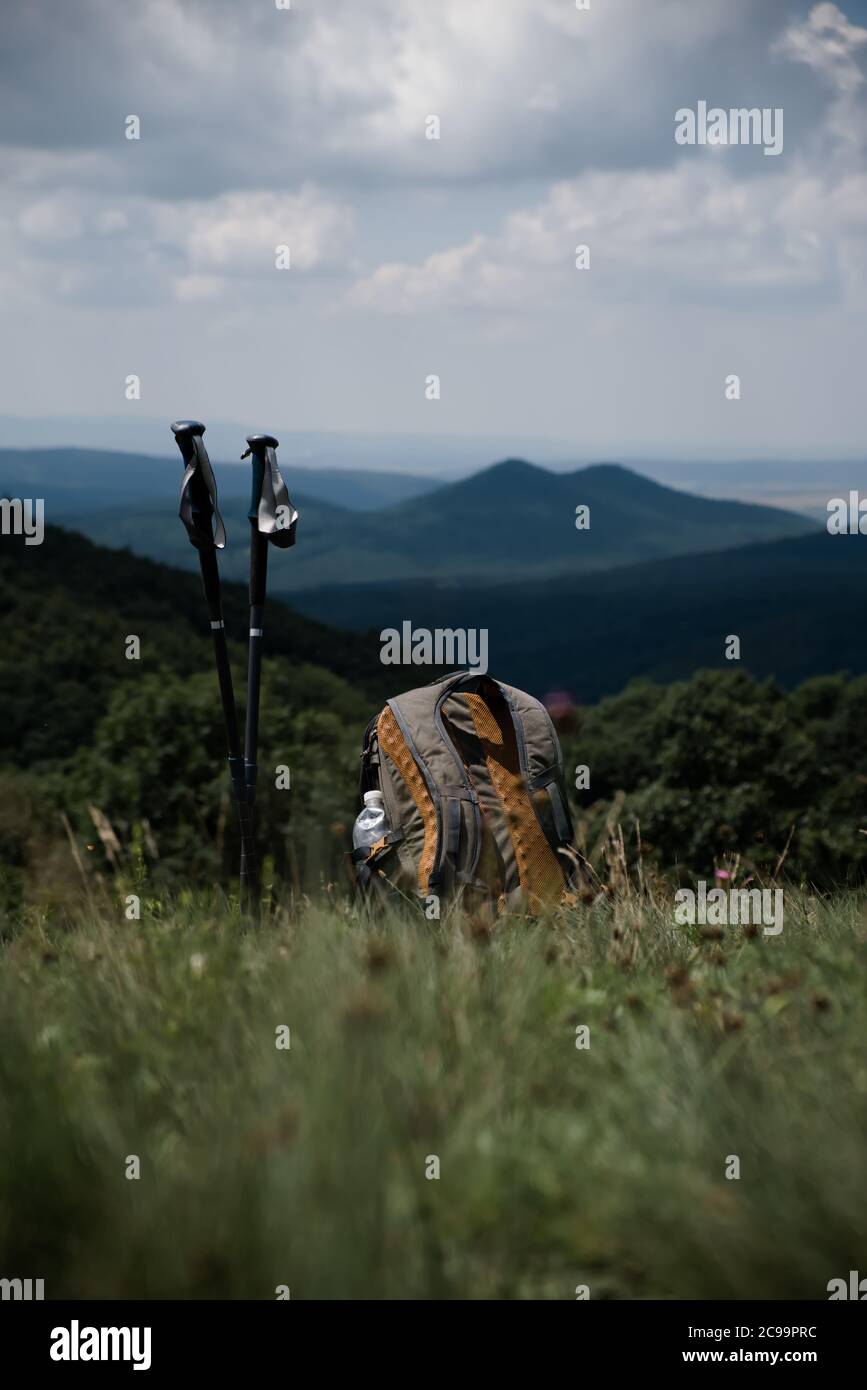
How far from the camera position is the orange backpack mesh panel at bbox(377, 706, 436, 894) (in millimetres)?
4668

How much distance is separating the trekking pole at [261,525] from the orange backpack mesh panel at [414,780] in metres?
0.55

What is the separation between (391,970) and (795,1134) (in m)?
1.03

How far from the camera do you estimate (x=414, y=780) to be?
4836mm

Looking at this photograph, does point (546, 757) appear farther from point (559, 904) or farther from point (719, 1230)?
point (719, 1230)

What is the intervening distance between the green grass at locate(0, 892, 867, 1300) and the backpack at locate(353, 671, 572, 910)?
1143 mm

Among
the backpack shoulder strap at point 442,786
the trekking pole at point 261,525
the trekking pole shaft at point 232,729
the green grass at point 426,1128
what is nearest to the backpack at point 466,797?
the backpack shoulder strap at point 442,786

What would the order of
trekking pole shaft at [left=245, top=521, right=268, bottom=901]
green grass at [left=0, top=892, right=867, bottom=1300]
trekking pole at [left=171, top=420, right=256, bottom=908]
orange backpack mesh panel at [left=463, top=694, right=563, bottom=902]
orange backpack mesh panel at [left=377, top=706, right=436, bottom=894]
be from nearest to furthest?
green grass at [left=0, top=892, right=867, bottom=1300] → orange backpack mesh panel at [left=377, top=706, right=436, bottom=894] → orange backpack mesh panel at [left=463, top=694, right=563, bottom=902] → trekking pole shaft at [left=245, top=521, right=268, bottom=901] → trekking pole at [left=171, top=420, right=256, bottom=908]

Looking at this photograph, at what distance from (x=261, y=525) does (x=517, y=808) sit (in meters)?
1.49

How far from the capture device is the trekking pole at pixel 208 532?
518cm

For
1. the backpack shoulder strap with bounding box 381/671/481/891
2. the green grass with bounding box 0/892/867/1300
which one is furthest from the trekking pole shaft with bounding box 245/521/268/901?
the green grass with bounding box 0/892/867/1300

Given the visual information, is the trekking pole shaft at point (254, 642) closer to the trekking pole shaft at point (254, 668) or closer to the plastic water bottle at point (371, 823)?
the trekking pole shaft at point (254, 668)

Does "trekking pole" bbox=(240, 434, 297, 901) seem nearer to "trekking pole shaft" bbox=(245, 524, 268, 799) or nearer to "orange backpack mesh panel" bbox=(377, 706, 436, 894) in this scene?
"trekking pole shaft" bbox=(245, 524, 268, 799)

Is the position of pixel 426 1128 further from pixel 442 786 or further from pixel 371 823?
pixel 371 823
